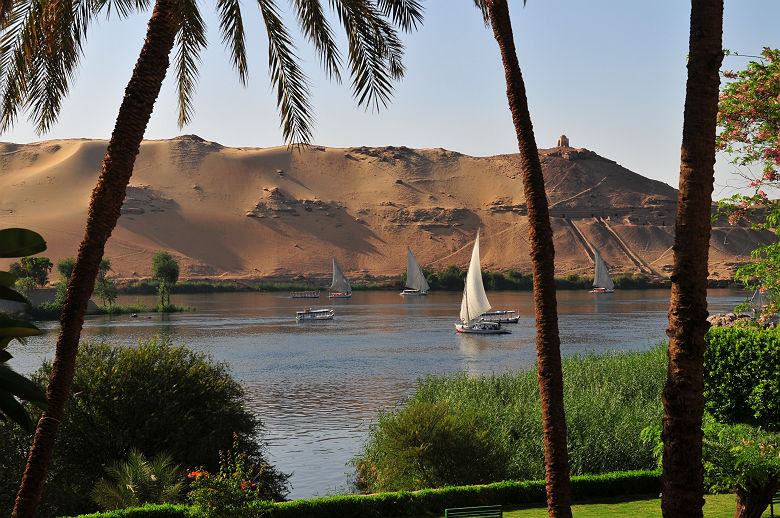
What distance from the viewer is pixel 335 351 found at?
164 ft

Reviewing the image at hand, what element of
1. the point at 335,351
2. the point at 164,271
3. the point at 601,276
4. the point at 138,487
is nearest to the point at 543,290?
the point at 138,487

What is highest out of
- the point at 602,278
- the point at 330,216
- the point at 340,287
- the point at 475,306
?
the point at 330,216

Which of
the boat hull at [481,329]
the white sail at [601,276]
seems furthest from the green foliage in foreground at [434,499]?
the white sail at [601,276]

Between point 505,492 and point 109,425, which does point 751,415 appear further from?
point 109,425

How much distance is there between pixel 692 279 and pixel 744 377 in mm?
8860

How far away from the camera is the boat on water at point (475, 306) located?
5688 cm

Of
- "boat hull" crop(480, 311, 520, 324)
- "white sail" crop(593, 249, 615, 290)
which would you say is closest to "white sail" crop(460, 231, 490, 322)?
"boat hull" crop(480, 311, 520, 324)

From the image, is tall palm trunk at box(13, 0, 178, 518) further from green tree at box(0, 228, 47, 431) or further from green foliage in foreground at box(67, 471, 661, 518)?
green foliage in foreground at box(67, 471, 661, 518)

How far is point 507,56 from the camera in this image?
8.56 meters

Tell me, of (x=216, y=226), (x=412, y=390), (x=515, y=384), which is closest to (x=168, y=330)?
(x=412, y=390)

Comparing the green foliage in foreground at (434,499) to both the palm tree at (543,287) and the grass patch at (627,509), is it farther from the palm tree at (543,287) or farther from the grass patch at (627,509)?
the palm tree at (543,287)

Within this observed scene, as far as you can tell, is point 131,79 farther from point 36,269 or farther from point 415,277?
point 415,277

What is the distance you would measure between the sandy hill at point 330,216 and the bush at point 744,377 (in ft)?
442

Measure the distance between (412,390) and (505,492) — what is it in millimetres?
21130
